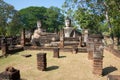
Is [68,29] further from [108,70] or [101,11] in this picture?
[108,70]

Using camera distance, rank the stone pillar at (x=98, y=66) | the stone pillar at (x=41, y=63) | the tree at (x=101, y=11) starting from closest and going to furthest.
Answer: the stone pillar at (x=98, y=66) < the stone pillar at (x=41, y=63) < the tree at (x=101, y=11)

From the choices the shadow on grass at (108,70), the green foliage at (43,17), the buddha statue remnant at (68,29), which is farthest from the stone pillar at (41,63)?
the green foliage at (43,17)

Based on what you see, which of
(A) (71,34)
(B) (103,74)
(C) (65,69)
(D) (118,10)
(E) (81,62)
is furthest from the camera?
(A) (71,34)

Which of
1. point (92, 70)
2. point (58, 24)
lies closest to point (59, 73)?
point (92, 70)

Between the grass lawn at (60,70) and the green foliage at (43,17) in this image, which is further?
the green foliage at (43,17)

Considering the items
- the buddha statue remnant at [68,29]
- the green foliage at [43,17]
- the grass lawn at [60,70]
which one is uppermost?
the green foliage at [43,17]

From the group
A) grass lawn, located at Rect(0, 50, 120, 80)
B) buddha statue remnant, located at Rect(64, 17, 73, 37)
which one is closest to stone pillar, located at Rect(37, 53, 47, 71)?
grass lawn, located at Rect(0, 50, 120, 80)

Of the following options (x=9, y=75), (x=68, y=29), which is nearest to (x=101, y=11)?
(x=68, y=29)

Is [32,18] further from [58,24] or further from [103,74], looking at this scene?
[103,74]

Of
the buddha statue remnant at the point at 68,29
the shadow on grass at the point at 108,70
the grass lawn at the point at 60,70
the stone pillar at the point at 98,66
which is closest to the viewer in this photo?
the grass lawn at the point at 60,70

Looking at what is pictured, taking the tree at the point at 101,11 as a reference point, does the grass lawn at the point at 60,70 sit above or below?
below

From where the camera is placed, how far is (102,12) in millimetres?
26047

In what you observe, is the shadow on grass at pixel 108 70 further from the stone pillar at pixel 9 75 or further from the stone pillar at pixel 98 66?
the stone pillar at pixel 9 75

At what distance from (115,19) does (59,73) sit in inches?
640
